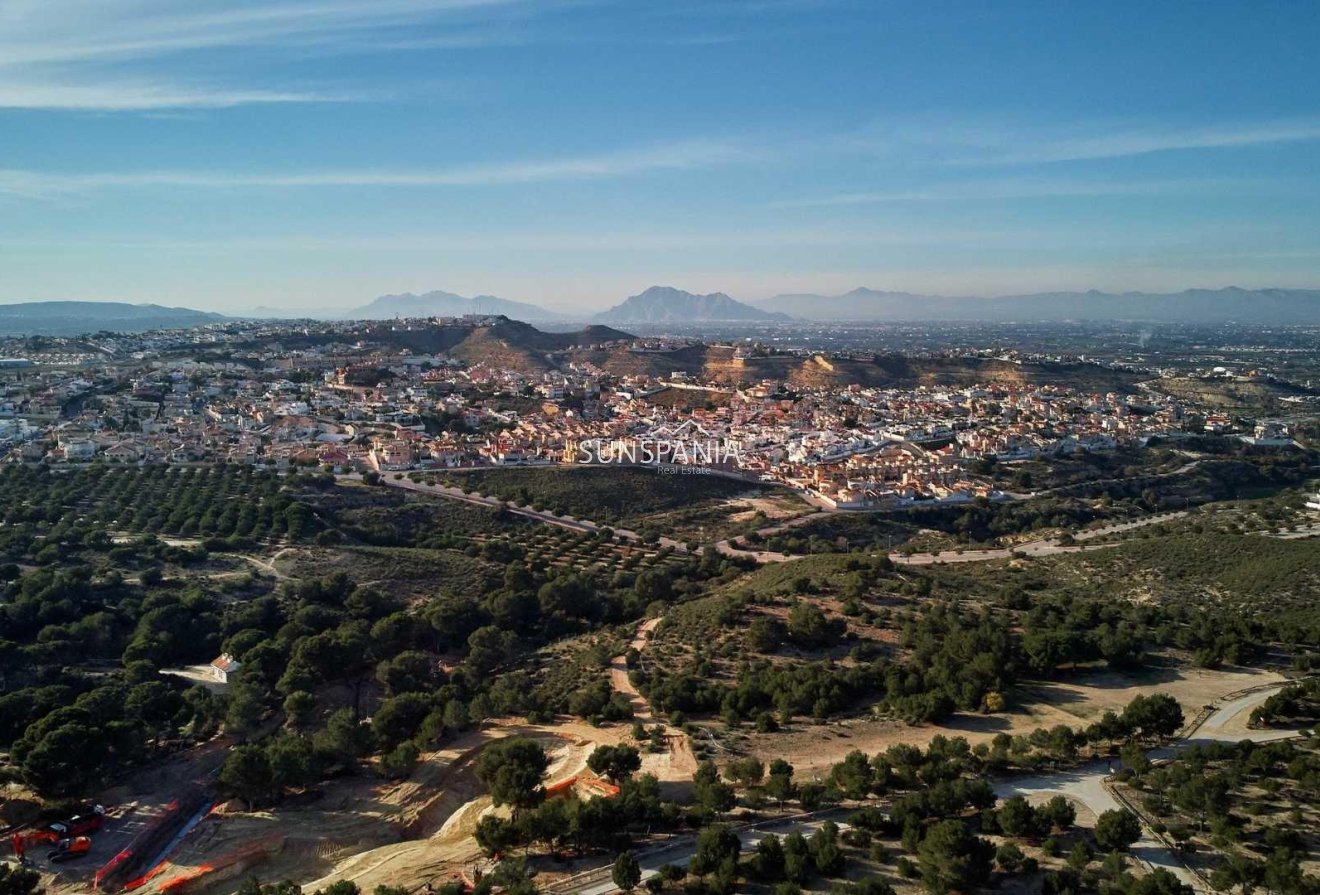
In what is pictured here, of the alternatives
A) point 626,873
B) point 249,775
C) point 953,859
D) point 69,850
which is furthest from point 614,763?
point 69,850

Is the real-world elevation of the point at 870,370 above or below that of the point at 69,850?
above

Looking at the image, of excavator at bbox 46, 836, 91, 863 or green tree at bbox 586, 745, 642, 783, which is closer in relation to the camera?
excavator at bbox 46, 836, 91, 863

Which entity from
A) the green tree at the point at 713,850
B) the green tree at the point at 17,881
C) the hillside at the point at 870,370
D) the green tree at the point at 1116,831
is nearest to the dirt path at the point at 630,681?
the green tree at the point at 713,850

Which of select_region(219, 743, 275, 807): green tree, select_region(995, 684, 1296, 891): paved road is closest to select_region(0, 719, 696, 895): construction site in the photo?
select_region(219, 743, 275, 807): green tree

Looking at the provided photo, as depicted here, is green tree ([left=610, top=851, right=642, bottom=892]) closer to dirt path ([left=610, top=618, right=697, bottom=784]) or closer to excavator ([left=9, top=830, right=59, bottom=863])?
dirt path ([left=610, top=618, right=697, bottom=784])

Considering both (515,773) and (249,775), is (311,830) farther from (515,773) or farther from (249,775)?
(515,773)

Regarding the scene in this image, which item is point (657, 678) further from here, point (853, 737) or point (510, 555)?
point (510, 555)

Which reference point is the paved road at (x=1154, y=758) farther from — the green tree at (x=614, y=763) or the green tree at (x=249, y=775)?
the green tree at (x=249, y=775)
